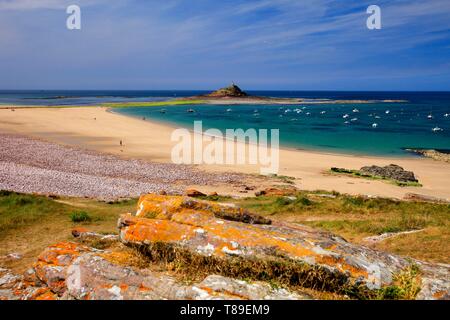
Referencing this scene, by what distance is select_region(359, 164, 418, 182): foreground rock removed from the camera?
33156 millimetres

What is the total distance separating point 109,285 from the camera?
251 inches

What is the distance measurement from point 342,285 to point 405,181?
29971 mm

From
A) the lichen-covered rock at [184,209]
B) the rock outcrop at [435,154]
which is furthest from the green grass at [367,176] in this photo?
the lichen-covered rock at [184,209]

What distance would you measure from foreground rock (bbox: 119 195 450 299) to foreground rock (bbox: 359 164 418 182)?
28.9m

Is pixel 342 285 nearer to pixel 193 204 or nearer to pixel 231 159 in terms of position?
pixel 193 204

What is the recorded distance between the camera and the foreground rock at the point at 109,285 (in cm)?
605

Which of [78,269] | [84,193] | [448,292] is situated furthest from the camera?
[84,193]

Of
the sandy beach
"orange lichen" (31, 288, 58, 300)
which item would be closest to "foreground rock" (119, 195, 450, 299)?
"orange lichen" (31, 288, 58, 300)

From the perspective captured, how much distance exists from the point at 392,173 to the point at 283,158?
1295cm

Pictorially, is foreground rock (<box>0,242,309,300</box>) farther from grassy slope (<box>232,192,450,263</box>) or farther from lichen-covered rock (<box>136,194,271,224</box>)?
grassy slope (<box>232,192,450,263</box>)

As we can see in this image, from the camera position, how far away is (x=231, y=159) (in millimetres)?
41250

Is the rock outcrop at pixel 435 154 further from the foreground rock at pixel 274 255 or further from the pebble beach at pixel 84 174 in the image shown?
the foreground rock at pixel 274 255
